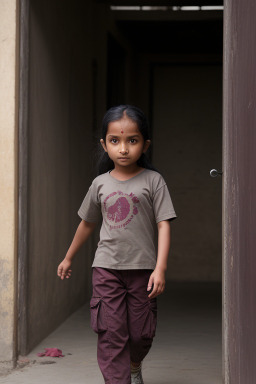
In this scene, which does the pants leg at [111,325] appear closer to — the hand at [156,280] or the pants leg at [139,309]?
the pants leg at [139,309]

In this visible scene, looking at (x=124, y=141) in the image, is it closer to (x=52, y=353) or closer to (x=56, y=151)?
(x=52, y=353)

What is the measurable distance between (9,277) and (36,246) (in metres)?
0.60

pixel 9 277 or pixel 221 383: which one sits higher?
pixel 9 277

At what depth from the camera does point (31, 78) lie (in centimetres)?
522

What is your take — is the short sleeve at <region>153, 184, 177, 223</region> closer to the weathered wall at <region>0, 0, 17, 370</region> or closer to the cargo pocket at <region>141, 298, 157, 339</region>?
the cargo pocket at <region>141, 298, 157, 339</region>

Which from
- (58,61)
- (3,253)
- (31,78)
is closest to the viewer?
(3,253)

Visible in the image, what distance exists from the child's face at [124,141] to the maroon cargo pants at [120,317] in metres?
0.58

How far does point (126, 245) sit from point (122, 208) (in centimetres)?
19

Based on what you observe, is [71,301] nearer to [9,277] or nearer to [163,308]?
[163,308]

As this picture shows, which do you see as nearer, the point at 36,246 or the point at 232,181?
the point at 232,181

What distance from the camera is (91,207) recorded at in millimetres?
3967

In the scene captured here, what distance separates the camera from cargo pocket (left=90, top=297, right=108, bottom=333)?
3.82m

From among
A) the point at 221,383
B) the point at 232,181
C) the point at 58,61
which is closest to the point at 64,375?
the point at 221,383

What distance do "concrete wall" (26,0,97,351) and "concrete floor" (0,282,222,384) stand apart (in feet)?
0.64
